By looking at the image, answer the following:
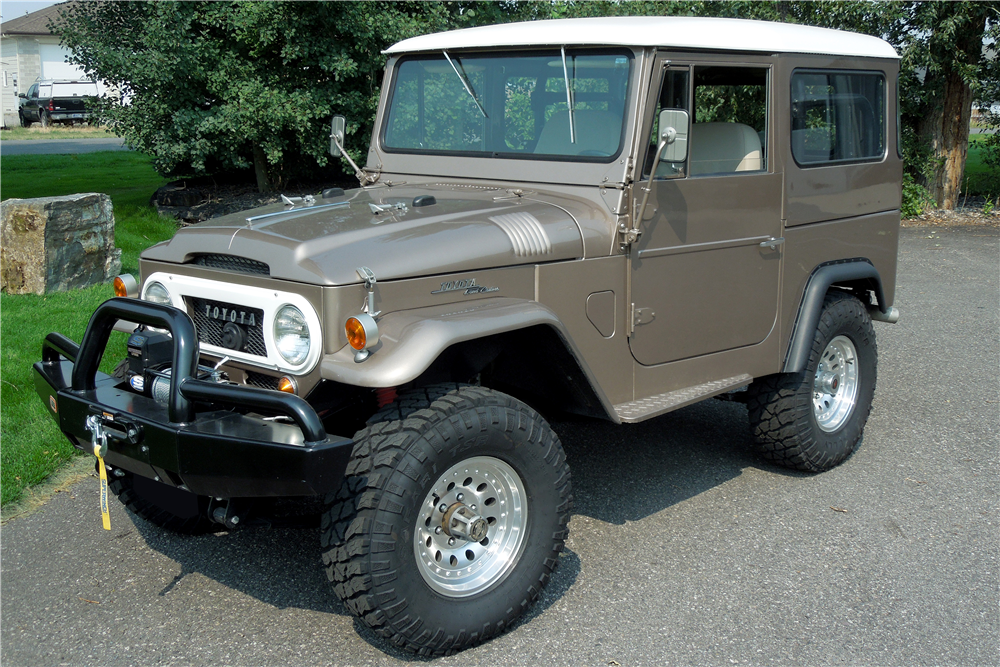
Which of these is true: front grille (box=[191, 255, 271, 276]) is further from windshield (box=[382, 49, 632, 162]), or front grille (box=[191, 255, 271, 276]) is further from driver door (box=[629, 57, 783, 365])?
driver door (box=[629, 57, 783, 365])

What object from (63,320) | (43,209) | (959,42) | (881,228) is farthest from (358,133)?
(959,42)

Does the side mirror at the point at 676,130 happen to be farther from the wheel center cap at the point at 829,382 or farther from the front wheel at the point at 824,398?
the wheel center cap at the point at 829,382

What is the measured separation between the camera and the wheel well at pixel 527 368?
11.5 feet

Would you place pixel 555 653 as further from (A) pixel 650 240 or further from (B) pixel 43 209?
(B) pixel 43 209

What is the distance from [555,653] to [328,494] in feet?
3.32

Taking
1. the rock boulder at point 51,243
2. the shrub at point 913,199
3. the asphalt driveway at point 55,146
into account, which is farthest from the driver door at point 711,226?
the asphalt driveway at point 55,146

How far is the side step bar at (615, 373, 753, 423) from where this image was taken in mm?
3805

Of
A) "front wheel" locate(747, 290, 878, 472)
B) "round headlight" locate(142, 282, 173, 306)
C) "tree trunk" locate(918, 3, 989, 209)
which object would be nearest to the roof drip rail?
"front wheel" locate(747, 290, 878, 472)

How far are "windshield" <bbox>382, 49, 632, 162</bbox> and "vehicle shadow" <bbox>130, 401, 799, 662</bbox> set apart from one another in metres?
1.36

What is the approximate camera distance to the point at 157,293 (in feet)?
12.2

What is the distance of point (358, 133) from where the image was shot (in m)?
11.3

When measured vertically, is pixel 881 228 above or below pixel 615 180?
below

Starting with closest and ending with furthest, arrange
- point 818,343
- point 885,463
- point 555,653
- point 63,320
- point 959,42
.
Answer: point 555,653 < point 818,343 < point 885,463 < point 63,320 < point 959,42

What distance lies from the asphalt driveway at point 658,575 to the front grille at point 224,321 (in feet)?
3.39
